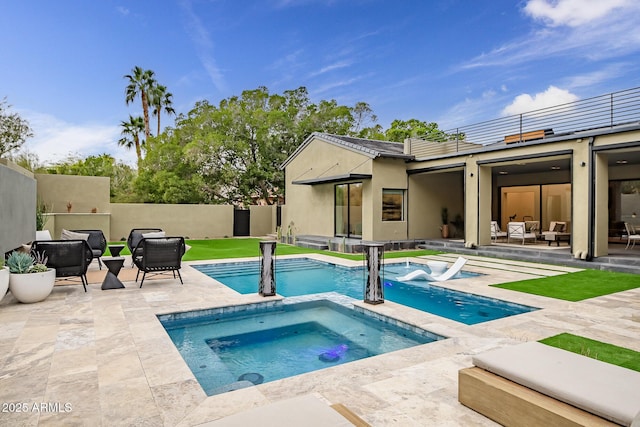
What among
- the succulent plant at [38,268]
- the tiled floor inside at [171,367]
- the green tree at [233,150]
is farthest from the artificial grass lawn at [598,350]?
the green tree at [233,150]

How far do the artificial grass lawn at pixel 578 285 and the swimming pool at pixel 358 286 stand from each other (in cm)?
129

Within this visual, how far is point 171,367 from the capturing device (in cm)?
410

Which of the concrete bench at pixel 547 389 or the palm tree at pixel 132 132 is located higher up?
the palm tree at pixel 132 132

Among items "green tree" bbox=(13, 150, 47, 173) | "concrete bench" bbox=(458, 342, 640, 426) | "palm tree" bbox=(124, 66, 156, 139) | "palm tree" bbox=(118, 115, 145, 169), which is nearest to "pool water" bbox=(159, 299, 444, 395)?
"concrete bench" bbox=(458, 342, 640, 426)

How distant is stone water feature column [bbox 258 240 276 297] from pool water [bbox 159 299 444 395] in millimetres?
522

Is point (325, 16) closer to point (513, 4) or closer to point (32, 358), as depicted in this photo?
point (513, 4)

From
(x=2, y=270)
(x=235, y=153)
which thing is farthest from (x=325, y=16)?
(x=2, y=270)

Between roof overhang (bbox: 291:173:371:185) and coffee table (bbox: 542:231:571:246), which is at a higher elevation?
roof overhang (bbox: 291:173:371:185)

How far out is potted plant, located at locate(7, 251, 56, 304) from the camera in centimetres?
656

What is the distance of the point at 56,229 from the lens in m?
17.4

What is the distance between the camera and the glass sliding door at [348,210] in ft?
57.4

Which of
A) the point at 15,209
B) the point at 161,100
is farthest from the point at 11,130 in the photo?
the point at 15,209

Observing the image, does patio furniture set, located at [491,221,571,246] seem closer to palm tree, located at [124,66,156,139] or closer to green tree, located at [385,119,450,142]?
green tree, located at [385,119,450,142]

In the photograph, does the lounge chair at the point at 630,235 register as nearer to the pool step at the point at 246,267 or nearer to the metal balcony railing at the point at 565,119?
the metal balcony railing at the point at 565,119
